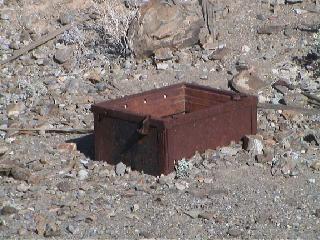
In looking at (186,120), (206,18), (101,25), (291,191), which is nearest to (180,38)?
(206,18)

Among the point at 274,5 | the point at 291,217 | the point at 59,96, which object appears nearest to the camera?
the point at 291,217

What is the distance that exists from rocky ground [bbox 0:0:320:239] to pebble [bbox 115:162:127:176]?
1 centimetres

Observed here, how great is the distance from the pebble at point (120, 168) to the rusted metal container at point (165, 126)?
0.05m

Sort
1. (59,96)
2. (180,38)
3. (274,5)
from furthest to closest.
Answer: (274,5) → (180,38) → (59,96)

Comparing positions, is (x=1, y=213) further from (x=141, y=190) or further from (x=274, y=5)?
(x=274, y=5)

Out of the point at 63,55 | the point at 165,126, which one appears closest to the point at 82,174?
the point at 165,126

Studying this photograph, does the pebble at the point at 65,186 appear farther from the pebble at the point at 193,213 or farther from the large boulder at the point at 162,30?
the large boulder at the point at 162,30

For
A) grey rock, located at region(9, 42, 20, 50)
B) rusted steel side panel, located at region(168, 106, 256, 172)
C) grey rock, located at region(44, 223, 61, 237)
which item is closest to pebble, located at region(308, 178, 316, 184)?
rusted steel side panel, located at region(168, 106, 256, 172)

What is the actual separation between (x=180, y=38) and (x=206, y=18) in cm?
79

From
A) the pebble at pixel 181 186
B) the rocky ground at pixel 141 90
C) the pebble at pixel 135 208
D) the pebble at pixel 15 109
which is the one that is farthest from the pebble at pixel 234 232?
the pebble at pixel 15 109

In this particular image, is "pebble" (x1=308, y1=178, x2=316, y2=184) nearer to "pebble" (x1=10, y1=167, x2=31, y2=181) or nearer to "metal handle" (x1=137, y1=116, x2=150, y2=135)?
"metal handle" (x1=137, y1=116, x2=150, y2=135)

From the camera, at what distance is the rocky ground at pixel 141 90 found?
6.80 m

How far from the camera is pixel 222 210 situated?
22.8ft

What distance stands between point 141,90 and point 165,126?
3139 mm
